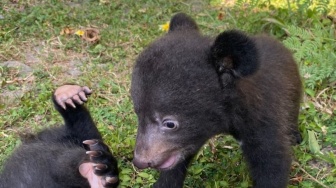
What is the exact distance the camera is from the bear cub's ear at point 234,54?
134 inches

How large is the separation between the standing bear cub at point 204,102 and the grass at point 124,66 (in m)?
0.66

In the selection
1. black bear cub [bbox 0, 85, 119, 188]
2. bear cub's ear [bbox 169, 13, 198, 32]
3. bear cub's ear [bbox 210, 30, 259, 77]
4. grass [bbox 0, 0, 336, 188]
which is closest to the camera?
bear cub's ear [bbox 210, 30, 259, 77]

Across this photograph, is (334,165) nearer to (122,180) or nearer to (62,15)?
(122,180)

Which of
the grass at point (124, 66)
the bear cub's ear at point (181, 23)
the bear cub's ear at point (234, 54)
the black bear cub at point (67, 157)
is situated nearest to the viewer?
the bear cub's ear at point (234, 54)

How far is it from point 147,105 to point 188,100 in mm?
267

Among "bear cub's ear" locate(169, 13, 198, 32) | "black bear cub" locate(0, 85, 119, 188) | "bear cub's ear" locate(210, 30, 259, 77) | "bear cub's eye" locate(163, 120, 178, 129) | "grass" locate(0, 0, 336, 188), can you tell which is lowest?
"grass" locate(0, 0, 336, 188)

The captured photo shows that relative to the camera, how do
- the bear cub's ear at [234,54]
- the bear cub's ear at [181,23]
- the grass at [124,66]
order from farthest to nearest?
the grass at [124,66], the bear cub's ear at [181,23], the bear cub's ear at [234,54]

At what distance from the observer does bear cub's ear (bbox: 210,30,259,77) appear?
3402 millimetres

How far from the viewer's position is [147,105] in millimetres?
3502

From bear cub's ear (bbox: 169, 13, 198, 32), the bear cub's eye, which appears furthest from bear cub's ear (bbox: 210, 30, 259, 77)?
bear cub's ear (bbox: 169, 13, 198, 32)

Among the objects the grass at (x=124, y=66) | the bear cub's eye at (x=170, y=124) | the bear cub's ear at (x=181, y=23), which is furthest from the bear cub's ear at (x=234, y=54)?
the grass at (x=124, y=66)

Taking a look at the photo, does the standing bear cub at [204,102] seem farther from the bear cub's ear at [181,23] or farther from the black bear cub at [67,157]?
the black bear cub at [67,157]

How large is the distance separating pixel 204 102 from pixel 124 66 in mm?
2858

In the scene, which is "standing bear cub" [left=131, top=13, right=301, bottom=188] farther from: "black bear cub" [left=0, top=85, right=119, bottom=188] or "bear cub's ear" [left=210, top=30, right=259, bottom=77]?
"black bear cub" [left=0, top=85, right=119, bottom=188]
